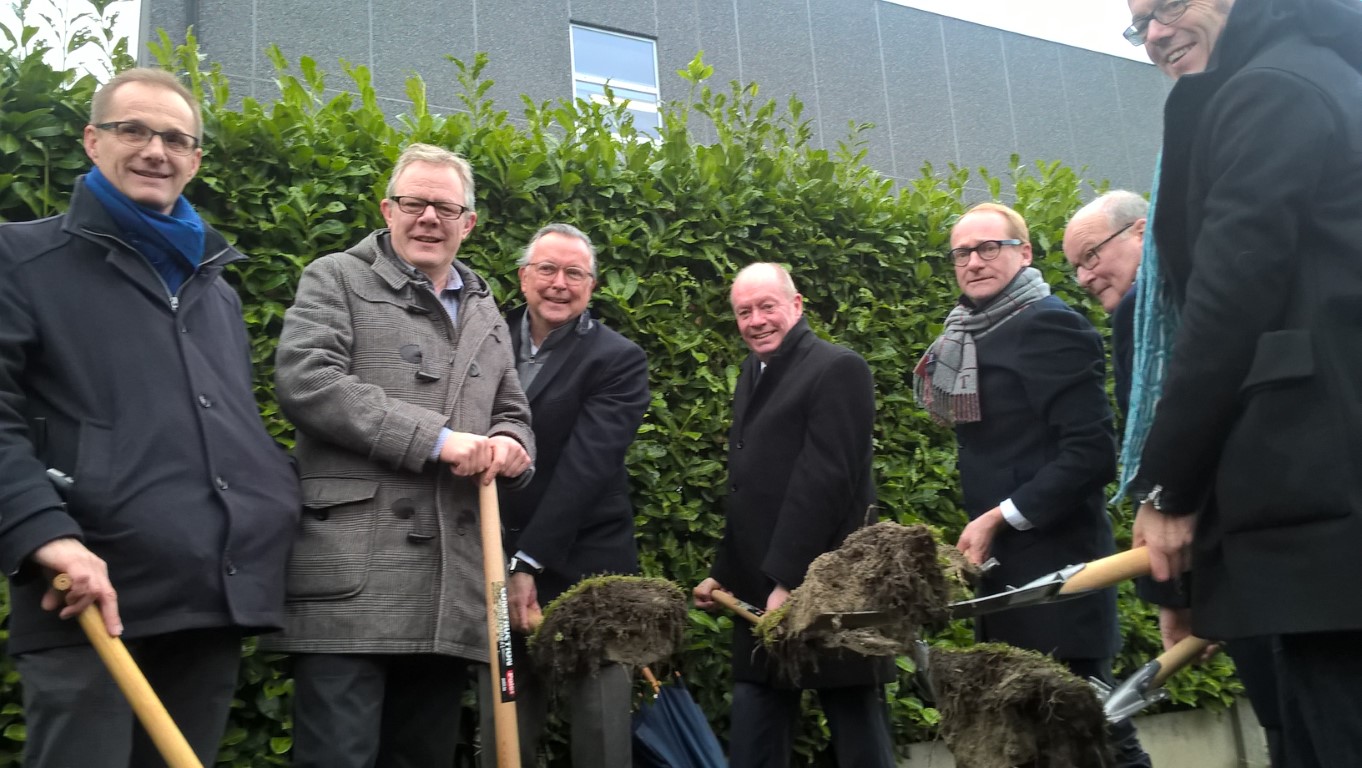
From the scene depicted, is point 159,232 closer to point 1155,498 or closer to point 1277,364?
point 1155,498

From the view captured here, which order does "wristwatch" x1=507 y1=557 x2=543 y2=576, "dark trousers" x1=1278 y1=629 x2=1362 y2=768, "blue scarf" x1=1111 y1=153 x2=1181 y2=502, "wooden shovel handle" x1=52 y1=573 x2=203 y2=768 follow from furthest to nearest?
1. "wristwatch" x1=507 y1=557 x2=543 y2=576
2. "blue scarf" x1=1111 y1=153 x2=1181 y2=502
3. "wooden shovel handle" x1=52 y1=573 x2=203 y2=768
4. "dark trousers" x1=1278 y1=629 x2=1362 y2=768

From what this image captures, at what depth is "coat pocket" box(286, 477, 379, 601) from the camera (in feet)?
9.57

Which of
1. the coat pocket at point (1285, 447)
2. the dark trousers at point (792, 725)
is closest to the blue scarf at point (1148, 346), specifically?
the coat pocket at point (1285, 447)

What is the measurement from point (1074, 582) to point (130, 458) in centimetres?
238

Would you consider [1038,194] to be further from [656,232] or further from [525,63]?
[525,63]

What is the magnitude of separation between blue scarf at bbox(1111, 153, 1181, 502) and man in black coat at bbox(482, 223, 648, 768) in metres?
1.73

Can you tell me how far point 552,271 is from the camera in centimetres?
386

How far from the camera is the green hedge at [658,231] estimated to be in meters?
3.76

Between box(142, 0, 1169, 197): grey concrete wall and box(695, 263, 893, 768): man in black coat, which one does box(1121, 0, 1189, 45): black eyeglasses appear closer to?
box(695, 263, 893, 768): man in black coat

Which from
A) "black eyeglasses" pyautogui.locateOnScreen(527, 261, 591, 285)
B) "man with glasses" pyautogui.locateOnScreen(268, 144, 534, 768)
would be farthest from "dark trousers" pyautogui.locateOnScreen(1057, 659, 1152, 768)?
"black eyeglasses" pyautogui.locateOnScreen(527, 261, 591, 285)

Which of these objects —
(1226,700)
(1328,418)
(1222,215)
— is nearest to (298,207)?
(1222,215)

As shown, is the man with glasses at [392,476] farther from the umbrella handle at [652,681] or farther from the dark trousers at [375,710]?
the umbrella handle at [652,681]

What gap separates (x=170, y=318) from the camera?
2748mm

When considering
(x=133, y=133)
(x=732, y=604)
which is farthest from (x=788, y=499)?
(x=133, y=133)
